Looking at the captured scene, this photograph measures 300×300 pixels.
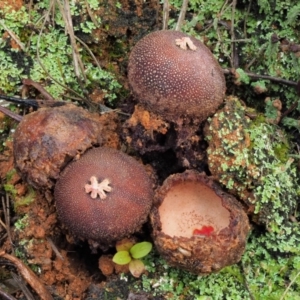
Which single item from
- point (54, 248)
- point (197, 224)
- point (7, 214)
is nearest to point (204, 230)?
point (197, 224)

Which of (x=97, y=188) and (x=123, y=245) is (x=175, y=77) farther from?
(x=123, y=245)

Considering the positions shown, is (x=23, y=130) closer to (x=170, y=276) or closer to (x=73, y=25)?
(x=73, y=25)

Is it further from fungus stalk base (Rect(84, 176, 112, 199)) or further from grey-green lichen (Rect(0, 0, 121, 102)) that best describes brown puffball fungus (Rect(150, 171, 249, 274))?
grey-green lichen (Rect(0, 0, 121, 102))

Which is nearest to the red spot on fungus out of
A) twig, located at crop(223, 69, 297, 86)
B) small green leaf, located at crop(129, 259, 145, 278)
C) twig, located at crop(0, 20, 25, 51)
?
small green leaf, located at crop(129, 259, 145, 278)

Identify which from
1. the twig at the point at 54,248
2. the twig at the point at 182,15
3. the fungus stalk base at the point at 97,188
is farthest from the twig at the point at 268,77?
the twig at the point at 54,248

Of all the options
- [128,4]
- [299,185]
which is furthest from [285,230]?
[128,4]
